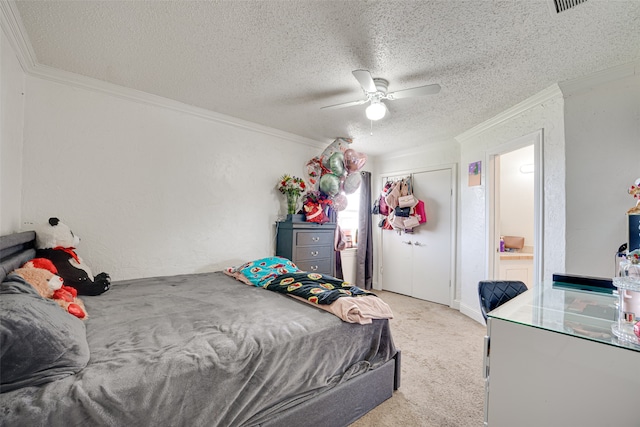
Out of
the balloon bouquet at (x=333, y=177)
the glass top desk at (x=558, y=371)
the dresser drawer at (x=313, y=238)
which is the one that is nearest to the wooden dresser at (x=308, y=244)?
the dresser drawer at (x=313, y=238)

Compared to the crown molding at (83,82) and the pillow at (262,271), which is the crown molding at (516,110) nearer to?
the crown molding at (83,82)

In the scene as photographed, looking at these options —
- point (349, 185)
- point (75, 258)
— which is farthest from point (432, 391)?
point (75, 258)

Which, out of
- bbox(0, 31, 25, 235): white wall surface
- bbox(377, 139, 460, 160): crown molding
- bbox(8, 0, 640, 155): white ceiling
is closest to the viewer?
bbox(8, 0, 640, 155): white ceiling

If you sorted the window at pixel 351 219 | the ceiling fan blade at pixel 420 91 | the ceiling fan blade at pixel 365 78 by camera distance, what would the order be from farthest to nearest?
1. the window at pixel 351 219
2. the ceiling fan blade at pixel 420 91
3. the ceiling fan blade at pixel 365 78

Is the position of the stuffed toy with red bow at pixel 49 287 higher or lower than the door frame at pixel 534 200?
lower

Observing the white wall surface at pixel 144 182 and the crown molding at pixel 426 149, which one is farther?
the crown molding at pixel 426 149

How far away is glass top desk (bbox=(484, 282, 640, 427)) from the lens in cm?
75

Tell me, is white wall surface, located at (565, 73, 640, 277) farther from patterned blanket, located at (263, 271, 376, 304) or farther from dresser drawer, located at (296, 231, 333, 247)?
dresser drawer, located at (296, 231, 333, 247)

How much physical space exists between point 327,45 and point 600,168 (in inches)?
91.7

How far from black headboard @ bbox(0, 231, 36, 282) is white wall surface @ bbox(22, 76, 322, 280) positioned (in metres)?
0.33

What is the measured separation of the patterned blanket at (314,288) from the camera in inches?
69.1

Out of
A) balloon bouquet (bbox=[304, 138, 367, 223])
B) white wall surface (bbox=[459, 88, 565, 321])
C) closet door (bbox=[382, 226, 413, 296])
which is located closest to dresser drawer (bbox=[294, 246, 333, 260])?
balloon bouquet (bbox=[304, 138, 367, 223])

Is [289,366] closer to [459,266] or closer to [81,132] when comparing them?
[81,132]

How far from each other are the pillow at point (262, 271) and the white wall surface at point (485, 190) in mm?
2273
